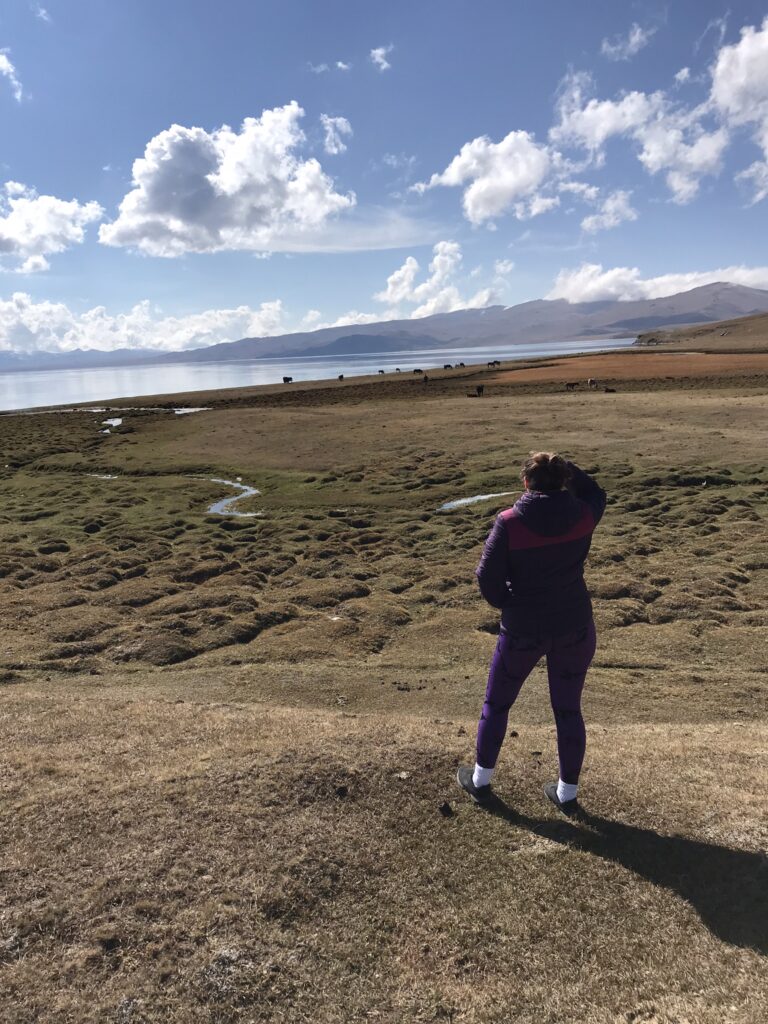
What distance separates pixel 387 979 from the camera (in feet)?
14.6

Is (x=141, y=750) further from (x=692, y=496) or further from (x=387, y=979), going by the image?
(x=692, y=496)

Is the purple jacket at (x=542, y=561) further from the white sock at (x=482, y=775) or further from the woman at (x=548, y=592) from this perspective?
the white sock at (x=482, y=775)

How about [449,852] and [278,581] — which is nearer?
[449,852]

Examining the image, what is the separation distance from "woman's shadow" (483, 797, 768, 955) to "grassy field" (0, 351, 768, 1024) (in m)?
0.02

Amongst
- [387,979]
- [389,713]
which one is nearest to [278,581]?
[389,713]

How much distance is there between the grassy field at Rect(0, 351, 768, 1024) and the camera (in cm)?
442

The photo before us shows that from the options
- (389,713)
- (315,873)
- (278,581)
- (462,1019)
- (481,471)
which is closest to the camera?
(462,1019)

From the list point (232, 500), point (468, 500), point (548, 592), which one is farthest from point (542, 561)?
point (232, 500)

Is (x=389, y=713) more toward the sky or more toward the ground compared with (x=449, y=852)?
more toward the ground

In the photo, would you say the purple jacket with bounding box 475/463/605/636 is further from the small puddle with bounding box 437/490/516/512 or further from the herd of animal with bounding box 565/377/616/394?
the herd of animal with bounding box 565/377/616/394

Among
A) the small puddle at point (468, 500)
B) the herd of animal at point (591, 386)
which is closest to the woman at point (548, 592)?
the small puddle at point (468, 500)

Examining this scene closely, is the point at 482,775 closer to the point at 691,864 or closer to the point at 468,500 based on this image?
the point at 691,864

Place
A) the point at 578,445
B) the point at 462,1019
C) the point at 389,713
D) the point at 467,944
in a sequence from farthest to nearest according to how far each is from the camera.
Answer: the point at 578,445 → the point at 389,713 → the point at 467,944 → the point at 462,1019

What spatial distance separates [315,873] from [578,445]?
28.0 m
